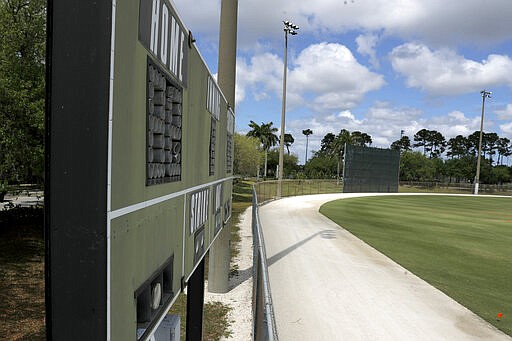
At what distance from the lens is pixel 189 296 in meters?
5.75

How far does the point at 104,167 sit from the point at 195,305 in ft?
15.0

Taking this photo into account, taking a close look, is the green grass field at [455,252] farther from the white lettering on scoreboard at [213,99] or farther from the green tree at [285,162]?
the green tree at [285,162]

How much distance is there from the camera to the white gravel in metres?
8.06

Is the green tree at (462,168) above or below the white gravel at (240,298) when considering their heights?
above

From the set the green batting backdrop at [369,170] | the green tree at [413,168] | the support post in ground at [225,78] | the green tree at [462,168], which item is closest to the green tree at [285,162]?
the green tree at [413,168]

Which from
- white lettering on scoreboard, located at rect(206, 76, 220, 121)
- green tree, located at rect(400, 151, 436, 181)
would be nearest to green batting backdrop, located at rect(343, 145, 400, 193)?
green tree, located at rect(400, 151, 436, 181)

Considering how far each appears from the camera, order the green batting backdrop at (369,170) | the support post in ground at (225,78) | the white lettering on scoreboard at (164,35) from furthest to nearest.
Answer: the green batting backdrop at (369,170), the support post in ground at (225,78), the white lettering on scoreboard at (164,35)

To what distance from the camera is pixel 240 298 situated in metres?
10.1

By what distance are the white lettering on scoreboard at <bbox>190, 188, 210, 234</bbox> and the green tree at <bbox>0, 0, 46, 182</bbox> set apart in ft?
30.5

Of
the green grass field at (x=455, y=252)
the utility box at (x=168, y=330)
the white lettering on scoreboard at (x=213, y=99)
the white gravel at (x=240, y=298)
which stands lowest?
the white gravel at (x=240, y=298)

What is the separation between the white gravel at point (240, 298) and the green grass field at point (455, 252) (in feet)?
17.4

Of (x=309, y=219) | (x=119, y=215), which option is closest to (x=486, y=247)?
(x=309, y=219)

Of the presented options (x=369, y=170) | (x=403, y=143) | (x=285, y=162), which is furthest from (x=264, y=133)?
(x=403, y=143)

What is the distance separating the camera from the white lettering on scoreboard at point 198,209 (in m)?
4.14
